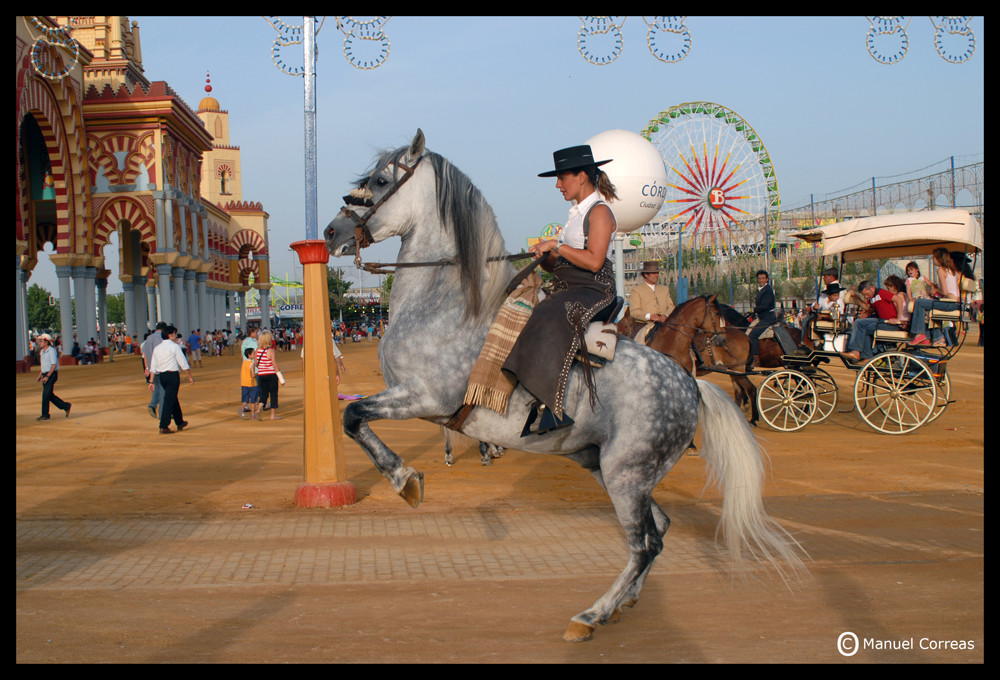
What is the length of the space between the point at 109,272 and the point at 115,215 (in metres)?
12.9

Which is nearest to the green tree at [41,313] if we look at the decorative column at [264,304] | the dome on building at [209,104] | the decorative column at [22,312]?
the dome on building at [209,104]

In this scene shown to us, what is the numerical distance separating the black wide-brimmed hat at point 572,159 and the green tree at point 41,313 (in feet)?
429

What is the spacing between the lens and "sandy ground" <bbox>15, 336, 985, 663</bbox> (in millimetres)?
4684

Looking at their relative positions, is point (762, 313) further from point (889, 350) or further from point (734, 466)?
point (734, 466)

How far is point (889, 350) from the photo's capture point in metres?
14.1

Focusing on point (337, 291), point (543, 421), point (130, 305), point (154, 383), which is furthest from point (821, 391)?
point (337, 291)

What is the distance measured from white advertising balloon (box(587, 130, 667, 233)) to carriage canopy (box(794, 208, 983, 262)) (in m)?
4.79

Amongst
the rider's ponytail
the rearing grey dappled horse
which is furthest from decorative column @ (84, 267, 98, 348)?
the rider's ponytail

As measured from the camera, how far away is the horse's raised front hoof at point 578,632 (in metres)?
4.75

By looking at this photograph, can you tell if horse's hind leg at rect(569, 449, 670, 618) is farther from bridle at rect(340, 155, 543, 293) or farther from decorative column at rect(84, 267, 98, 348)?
decorative column at rect(84, 267, 98, 348)

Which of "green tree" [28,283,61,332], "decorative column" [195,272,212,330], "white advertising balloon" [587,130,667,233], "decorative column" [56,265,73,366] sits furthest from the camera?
"green tree" [28,283,61,332]

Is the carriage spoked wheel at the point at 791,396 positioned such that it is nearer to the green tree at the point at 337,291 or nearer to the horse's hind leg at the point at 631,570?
the horse's hind leg at the point at 631,570
